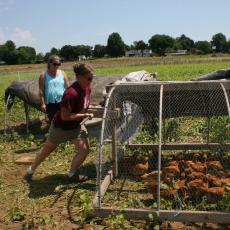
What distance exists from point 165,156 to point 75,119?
222 cm

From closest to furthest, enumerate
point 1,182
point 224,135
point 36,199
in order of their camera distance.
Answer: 1. point 36,199
2. point 1,182
3. point 224,135

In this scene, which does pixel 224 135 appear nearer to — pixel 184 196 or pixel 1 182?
pixel 184 196

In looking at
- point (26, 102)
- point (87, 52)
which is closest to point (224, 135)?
point (26, 102)

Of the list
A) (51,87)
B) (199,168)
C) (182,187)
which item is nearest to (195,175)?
(199,168)

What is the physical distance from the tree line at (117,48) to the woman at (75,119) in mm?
105881

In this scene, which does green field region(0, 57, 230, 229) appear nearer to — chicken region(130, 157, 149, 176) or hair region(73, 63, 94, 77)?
chicken region(130, 157, 149, 176)

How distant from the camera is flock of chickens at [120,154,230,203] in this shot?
4988 millimetres

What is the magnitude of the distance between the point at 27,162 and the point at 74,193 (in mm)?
2122

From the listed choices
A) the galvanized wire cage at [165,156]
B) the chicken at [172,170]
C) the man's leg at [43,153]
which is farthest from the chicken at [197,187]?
the man's leg at [43,153]

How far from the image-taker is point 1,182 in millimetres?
6672

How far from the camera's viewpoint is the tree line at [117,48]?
110375mm

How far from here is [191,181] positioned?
5.21 metres

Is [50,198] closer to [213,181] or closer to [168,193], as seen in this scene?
[168,193]

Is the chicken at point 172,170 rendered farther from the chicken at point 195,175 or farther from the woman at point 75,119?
the woman at point 75,119
